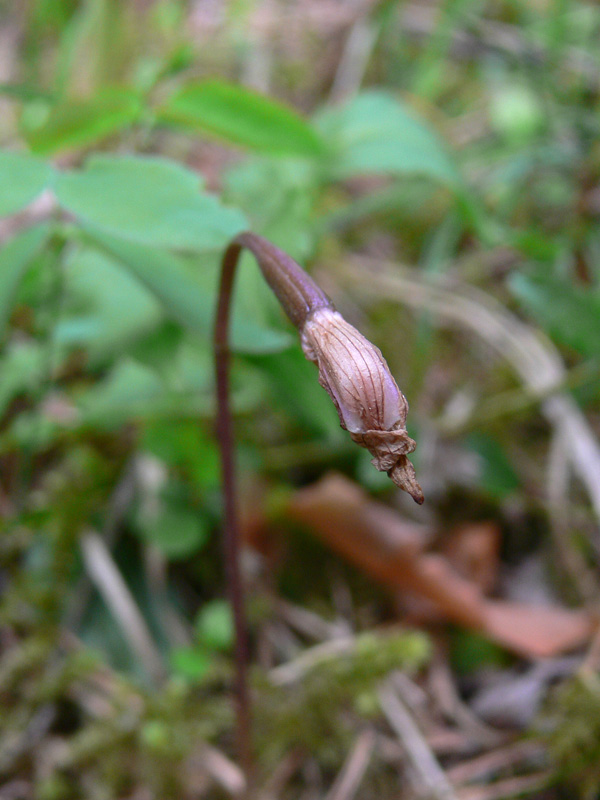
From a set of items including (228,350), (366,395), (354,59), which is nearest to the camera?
(366,395)

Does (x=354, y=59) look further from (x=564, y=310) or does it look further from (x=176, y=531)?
(x=176, y=531)

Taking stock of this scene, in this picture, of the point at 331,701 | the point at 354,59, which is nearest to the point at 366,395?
the point at 331,701

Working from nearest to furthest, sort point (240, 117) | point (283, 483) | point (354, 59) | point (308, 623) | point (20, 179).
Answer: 1. point (20, 179)
2. point (240, 117)
3. point (308, 623)
4. point (283, 483)
5. point (354, 59)

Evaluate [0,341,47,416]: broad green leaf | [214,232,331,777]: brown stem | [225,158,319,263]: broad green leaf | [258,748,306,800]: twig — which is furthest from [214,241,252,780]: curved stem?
[0,341,47,416]: broad green leaf

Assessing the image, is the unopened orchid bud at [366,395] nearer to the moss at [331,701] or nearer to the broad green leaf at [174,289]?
the broad green leaf at [174,289]

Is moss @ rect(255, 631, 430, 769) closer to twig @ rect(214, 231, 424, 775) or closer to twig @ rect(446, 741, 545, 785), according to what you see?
twig @ rect(446, 741, 545, 785)

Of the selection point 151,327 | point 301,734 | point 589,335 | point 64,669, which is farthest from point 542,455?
point 64,669
